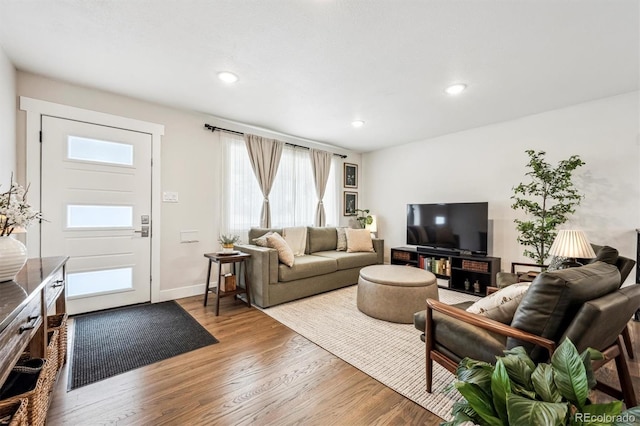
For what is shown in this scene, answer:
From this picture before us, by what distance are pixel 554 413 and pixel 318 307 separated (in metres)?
2.71

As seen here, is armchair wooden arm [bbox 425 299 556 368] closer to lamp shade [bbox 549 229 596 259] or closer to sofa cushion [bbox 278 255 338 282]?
lamp shade [bbox 549 229 596 259]

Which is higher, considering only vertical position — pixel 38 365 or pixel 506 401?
pixel 506 401

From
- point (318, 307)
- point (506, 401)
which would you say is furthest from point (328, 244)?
point (506, 401)

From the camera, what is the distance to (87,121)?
9.67 ft

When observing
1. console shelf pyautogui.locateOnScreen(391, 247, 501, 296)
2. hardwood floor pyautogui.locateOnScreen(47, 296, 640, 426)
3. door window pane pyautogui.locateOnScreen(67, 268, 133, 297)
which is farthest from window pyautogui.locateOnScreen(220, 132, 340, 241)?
hardwood floor pyautogui.locateOnScreen(47, 296, 640, 426)

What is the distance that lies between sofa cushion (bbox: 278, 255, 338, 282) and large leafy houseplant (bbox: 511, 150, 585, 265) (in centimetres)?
244

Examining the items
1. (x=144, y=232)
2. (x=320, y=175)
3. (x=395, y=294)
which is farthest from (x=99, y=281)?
(x=320, y=175)

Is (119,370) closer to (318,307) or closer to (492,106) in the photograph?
(318,307)

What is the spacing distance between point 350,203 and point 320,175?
104 centimetres

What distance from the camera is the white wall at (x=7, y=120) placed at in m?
2.21

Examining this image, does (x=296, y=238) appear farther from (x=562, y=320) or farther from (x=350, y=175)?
(x=562, y=320)

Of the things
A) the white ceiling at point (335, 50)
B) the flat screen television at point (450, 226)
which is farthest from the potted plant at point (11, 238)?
the flat screen television at point (450, 226)

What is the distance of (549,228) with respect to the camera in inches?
124

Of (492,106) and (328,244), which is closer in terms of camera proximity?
(492,106)
